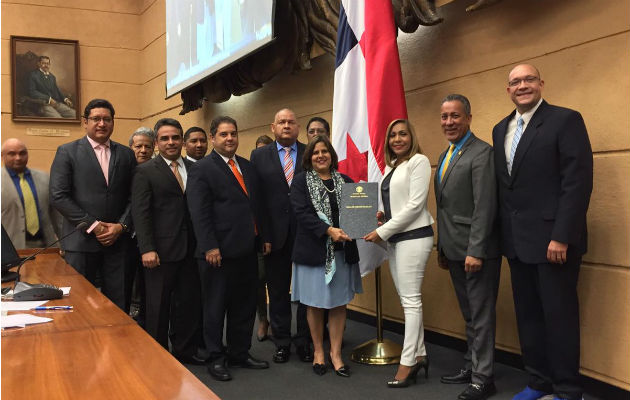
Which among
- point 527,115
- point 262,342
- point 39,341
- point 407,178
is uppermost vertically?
point 527,115

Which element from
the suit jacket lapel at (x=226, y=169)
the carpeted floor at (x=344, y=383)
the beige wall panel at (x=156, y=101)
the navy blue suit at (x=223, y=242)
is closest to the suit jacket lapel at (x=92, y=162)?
the navy blue suit at (x=223, y=242)

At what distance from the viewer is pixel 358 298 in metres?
4.77

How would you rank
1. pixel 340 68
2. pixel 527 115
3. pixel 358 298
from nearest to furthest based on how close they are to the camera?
pixel 527 115
pixel 340 68
pixel 358 298

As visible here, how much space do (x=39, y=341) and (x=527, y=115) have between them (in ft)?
7.12

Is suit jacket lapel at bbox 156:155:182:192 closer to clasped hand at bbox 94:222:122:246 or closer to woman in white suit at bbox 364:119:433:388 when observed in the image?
clasped hand at bbox 94:222:122:246

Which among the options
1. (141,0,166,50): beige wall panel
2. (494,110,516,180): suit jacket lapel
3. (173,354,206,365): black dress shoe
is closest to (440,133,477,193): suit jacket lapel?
(494,110,516,180): suit jacket lapel

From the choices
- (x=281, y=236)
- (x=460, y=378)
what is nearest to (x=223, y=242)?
(x=281, y=236)

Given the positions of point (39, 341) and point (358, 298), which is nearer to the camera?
point (39, 341)

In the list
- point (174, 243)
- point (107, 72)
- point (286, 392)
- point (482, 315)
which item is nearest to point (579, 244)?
point (482, 315)

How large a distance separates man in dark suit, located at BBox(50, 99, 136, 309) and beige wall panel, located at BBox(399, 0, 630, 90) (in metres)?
2.06

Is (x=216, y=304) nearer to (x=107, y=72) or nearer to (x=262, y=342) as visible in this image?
(x=262, y=342)

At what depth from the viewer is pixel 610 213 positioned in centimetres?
278

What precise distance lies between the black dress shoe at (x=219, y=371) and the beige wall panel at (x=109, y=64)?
6.91 m

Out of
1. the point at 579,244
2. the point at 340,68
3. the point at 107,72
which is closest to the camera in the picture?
the point at 579,244
